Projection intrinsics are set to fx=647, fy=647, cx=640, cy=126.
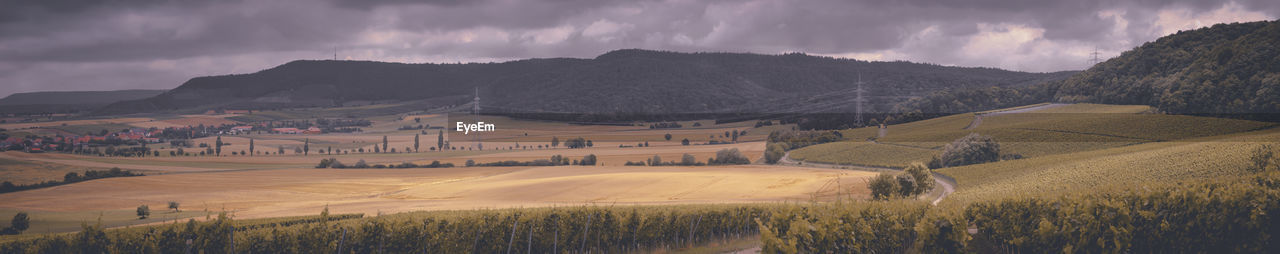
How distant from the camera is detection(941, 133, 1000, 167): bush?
64500 millimetres

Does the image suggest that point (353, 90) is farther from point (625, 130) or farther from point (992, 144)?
point (992, 144)

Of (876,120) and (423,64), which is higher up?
(423,64)

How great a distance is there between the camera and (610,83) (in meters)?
125

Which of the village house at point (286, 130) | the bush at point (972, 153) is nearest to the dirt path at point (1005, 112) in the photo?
the bush at point (972, 153)

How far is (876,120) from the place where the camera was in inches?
4018

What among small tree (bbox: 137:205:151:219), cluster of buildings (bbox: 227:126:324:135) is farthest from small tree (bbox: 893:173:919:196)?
cluster of buildings (bbox: 227:126:324:135)

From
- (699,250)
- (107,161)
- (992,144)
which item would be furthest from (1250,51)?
(107,161)

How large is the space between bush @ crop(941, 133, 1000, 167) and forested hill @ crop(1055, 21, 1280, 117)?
25.6 meters

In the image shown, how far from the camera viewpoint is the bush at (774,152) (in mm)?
79062

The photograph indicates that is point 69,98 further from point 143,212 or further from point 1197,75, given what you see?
point 1197,75

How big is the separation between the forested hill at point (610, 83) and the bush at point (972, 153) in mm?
50922

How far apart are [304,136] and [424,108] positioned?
3210cm

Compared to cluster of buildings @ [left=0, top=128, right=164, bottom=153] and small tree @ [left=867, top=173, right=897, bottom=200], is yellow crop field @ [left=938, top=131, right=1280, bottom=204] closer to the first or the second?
small tree @ [left=867, top=173, right=897, bottom=200]

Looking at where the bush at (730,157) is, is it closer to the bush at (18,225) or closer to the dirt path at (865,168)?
the dirt path at (865,168)
